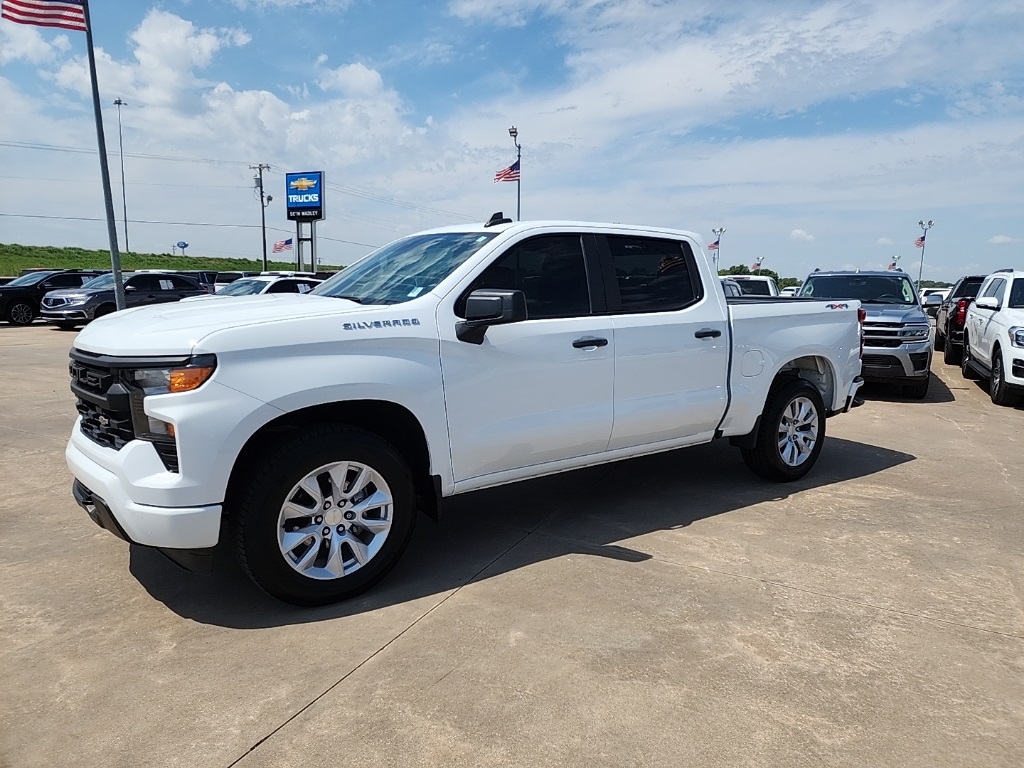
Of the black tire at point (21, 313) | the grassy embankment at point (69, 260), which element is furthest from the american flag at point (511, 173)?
the grassy embankment at point (69, 260)

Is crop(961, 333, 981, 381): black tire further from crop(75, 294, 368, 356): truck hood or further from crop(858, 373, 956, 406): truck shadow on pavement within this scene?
crop(75, 294, 368, 356): truck hood

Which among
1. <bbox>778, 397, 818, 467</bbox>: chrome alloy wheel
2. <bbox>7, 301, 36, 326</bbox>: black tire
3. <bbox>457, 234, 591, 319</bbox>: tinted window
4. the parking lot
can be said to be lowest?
<bbox>7, 301, 36, 326</bbox>: black tire

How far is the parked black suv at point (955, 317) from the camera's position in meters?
13.7

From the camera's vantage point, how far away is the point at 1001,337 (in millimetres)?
9398

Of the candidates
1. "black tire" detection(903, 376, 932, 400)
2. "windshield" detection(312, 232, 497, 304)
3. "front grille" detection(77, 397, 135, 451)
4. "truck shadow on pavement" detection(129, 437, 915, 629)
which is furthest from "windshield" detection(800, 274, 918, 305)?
"front grille" detection(77, 397, 135, 451)

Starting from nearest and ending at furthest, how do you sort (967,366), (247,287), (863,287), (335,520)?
(335,520), (863,287), (967,366), (247,287)

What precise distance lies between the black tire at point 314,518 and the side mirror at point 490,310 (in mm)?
719

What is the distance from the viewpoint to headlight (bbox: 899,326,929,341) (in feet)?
31.9

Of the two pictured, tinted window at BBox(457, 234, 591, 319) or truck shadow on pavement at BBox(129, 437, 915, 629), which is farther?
tinted window at BBox(457, 234, 591, 319)

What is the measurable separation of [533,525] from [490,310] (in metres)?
1.66

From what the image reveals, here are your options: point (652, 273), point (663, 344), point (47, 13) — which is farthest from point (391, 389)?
point (47, 13)

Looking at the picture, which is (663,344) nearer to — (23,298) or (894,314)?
(894,314)

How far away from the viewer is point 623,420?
15.3ft

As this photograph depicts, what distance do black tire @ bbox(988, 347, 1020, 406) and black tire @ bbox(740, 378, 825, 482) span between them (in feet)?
16.0
